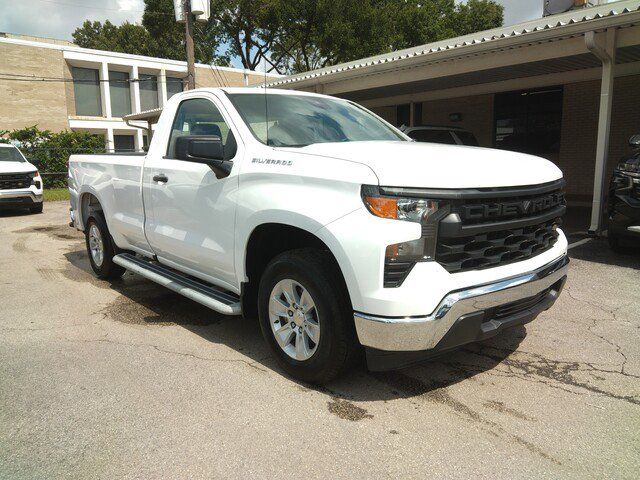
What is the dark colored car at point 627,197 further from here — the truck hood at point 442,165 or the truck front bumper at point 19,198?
the truck front bumper at point 19,198

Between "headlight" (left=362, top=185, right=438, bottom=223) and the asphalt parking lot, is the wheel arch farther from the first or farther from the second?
"headlight" (left=362, top=185, right=438, bottom=223)

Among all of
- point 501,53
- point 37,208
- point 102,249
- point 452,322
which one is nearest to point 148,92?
point 37,208

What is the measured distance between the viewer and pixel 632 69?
1096cm

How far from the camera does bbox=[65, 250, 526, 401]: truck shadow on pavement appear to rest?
3389 millimetres

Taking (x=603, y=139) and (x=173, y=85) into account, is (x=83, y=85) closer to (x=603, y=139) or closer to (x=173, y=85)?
(x=173, y=85)

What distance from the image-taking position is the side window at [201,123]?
3.93 metres

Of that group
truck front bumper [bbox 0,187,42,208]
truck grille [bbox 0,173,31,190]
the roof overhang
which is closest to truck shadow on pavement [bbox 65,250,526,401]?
the roof overhang

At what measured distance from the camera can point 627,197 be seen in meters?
6.15

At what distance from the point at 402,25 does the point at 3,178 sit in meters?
27.8

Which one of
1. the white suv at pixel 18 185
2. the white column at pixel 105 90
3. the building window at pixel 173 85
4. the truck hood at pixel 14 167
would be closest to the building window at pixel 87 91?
the white column at pixel 105 90

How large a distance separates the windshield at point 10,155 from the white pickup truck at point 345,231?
11.6 metres

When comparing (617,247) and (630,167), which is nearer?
(630,167)

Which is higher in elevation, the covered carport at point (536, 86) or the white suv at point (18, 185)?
the covered carport at point (536, 86)

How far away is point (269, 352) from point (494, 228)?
1.98 m
